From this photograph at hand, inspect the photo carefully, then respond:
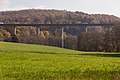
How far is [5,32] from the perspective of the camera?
5271 inches

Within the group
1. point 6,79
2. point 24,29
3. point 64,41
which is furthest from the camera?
point 24,29

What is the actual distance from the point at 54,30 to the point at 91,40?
54.1m

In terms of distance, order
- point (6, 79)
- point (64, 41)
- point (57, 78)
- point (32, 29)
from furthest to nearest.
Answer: point (32, 29)
point (64, 41)
point (57, 78)
point (6, 79)

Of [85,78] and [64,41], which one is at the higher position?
[85,78]

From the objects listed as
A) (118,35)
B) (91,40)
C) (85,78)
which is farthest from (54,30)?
(85,78)

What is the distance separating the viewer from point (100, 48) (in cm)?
11012

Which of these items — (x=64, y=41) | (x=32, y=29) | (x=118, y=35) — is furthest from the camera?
(x=32, y=29)

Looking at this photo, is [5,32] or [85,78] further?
[5,32]

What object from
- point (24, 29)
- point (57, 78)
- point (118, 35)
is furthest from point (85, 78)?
point (24, 29)

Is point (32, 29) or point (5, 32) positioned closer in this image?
point (5, 32)

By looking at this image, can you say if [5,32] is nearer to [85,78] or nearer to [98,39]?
[98,39]

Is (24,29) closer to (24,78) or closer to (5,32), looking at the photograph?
(5,32)

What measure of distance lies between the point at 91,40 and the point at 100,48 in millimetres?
7135

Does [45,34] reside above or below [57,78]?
below
